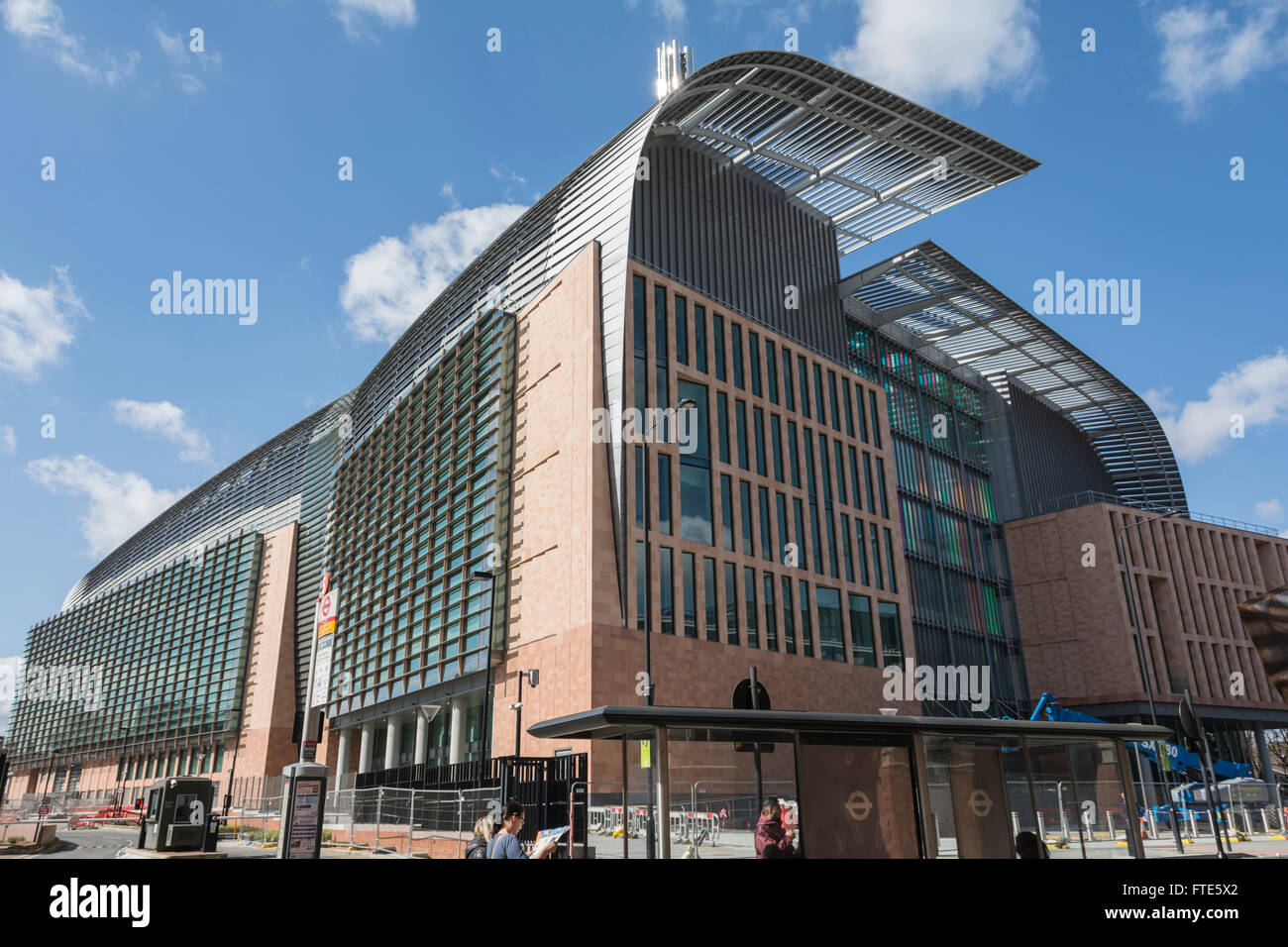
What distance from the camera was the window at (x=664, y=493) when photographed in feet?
117

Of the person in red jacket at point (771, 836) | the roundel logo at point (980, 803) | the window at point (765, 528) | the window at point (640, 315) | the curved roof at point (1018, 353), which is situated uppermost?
the curved roof at point (1018, 353)

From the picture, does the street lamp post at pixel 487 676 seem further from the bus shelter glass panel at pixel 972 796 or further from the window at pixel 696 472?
the bus shelter glass panel at pixel 972 796

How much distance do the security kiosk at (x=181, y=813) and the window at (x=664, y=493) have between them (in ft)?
61.2

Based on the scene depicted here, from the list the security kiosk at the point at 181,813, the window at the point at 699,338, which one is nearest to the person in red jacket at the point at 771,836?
the security kiosk at the point at 181,813

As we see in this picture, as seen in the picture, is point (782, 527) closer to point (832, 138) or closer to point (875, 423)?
point (875, 423)

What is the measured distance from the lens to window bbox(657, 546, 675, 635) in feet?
114

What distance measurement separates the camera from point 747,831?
13.6m

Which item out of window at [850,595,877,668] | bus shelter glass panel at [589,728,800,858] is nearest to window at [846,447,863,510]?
window at [850,595,877,668]

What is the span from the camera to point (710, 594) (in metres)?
36.5

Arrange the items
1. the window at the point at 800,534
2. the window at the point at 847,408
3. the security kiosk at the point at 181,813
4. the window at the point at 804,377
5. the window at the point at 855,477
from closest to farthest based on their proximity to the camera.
Result: 1. the security kiosk at the point at 181,813
2. the window at the point at 800,534
3. the window at the point at 804,377
4. the window at the point at 855,477
5. the window at the point at 847,408

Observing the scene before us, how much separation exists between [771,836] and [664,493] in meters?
26.1

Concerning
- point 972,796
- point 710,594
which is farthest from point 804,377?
point 972,796
